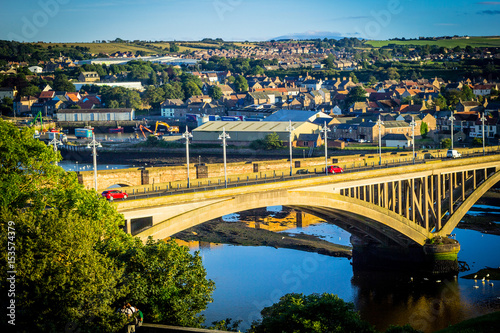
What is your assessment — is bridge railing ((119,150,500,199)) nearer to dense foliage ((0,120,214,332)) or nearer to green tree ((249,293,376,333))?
dense foliage ((0,120,214,332))

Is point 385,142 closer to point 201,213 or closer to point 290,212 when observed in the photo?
point 290,212

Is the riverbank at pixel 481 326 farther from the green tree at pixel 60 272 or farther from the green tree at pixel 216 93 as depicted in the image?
the green tree at pixel 216 93

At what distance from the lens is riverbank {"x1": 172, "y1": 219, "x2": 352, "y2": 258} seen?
A: 5797 cm

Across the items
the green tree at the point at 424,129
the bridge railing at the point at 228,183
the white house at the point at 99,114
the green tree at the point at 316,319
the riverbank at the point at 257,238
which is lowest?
the riverbank at the point at 257,238

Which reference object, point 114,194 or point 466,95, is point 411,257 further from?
point 466,95

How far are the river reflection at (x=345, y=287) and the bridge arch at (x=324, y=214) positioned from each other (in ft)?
10.6

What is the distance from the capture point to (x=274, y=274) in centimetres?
5056

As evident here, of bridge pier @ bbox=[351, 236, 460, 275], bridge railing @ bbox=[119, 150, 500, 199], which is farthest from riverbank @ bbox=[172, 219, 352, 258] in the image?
bridge railing @ bbox=[119, 150, 500, 199]

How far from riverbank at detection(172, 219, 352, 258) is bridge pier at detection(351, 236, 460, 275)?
9.47 feet

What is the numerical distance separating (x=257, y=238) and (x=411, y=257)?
14.8 metres

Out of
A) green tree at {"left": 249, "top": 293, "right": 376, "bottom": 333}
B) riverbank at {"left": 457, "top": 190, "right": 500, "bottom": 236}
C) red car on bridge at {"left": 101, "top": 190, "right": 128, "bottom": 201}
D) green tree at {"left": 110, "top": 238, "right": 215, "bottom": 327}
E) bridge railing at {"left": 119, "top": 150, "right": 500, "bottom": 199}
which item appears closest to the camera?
green tree at {"left": 249, "top": 293, "right": 376, "bottom": 333}

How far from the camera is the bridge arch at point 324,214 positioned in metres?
35.8

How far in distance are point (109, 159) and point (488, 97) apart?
8758 cm

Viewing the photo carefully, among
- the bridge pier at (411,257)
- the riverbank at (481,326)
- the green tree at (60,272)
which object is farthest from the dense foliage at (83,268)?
the bridge pier at (411,257)
